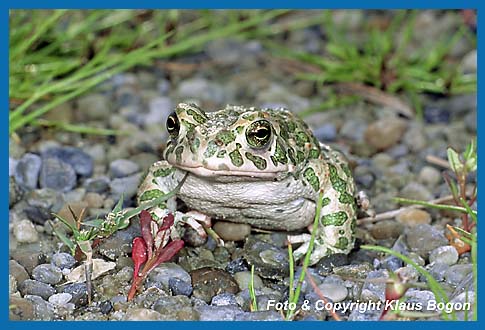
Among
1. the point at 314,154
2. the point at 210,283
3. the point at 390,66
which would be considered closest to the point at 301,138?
the point at 314,154

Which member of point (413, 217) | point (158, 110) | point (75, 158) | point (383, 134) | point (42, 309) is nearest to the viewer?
point (42, 309)

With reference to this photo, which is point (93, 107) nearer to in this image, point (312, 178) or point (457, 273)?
point (312, 178)

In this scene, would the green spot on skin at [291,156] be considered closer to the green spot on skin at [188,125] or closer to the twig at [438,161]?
the green spot on skin at [188,125]

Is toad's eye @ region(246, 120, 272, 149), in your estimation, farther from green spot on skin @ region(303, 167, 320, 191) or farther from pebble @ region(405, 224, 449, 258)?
pebble @ region(405, 224, 449, 258)

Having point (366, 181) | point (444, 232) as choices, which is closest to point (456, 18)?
point (366, 181)

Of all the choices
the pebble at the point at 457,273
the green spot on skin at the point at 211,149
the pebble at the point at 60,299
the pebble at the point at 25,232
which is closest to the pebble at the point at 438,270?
the pebble at the point at 457,273

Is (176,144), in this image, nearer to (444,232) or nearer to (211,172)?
(211,172)
